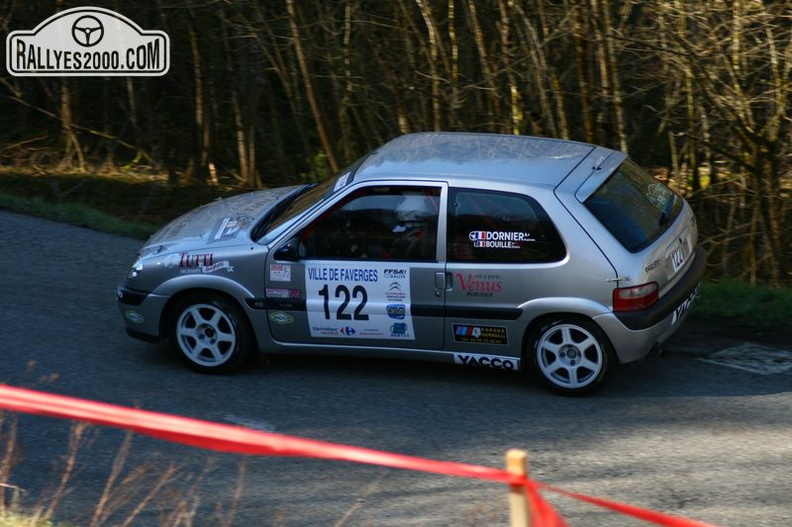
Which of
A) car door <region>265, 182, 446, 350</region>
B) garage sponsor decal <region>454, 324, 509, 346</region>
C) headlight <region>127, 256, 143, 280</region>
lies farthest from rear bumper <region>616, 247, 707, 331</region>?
headlight <region>127, 256, 143, 280</region>

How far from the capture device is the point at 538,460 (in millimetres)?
6387

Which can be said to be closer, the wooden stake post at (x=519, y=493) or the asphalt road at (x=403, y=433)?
the wooden stake post at (x=519, y=493)

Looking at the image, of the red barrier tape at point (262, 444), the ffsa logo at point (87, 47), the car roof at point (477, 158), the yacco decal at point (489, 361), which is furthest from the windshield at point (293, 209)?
the ffsa logo at point (87, 47)

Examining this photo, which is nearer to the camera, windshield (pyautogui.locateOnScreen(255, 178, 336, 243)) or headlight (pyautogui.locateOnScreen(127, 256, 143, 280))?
windshield (pyautogui.locateOnScreen(255, 178, 336, 243))

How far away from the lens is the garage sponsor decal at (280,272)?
755cm

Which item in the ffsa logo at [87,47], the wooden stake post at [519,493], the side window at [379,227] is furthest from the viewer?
the ffsa logo at [87,47]

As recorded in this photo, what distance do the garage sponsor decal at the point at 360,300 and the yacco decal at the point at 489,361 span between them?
371 millimetres

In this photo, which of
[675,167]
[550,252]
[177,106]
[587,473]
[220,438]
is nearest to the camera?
[220,438]

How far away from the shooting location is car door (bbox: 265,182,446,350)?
7336mm

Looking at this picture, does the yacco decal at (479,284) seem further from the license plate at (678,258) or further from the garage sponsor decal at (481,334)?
the license plate at (678,258)

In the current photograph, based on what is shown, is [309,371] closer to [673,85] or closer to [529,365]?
[529,365]

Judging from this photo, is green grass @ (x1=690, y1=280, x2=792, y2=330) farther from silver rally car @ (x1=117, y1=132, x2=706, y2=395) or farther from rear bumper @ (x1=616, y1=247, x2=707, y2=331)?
silver rally car @ (x1=117, y1=132, x2=706, y2=395)

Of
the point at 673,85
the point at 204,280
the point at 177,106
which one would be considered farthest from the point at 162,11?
the point at 204,280

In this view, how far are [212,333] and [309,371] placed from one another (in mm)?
761
